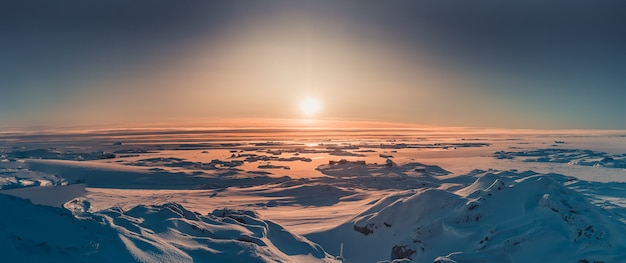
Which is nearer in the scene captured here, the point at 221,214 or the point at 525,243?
the point at 525,243

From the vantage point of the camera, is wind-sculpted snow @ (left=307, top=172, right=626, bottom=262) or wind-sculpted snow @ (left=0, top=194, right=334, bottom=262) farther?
wind-sculpted snow @ (left=307, top=172, right=626, bottom=262)

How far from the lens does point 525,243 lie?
9578 mm

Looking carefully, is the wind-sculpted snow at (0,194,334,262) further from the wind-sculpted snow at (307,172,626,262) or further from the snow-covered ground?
the wind-sculpted snow at (307,172,626,262)

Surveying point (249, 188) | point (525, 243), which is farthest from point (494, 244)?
point (249, 188)

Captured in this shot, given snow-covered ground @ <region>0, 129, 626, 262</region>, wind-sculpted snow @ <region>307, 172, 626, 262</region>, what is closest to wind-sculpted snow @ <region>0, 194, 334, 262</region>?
snow-covered ground @ <region>0, 129, 626, 262</region>

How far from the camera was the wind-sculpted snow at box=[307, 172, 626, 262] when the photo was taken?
939 centimetres

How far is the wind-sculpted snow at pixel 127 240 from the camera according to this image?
6727 millimetres

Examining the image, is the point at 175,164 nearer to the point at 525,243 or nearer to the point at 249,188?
the point at 249,188

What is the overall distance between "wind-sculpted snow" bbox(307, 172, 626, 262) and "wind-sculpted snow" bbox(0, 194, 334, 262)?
2.06m

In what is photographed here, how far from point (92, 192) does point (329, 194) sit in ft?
42.7

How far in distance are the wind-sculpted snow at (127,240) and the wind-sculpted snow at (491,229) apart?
2059 mm

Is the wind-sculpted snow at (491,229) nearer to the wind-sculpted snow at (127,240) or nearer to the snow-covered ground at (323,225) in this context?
the snow-covered ground at (323,225)

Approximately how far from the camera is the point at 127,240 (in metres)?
7.82

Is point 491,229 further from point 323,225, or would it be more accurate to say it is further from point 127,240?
point 127,240
